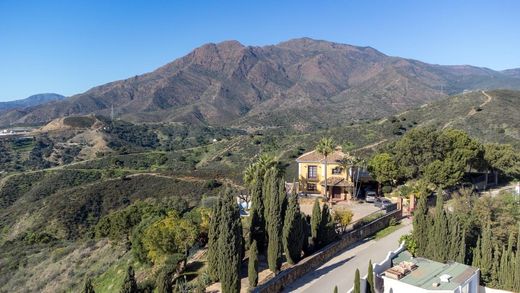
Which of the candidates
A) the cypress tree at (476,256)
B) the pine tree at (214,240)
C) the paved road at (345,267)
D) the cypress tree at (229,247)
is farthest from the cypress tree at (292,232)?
the cypress tree at (476,256)

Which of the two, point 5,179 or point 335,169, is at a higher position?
point 335,169

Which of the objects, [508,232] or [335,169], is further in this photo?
[335,169]

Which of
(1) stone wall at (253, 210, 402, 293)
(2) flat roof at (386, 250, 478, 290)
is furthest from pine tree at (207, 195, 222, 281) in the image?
(2) flat roof at (386, 250, 478, 290)

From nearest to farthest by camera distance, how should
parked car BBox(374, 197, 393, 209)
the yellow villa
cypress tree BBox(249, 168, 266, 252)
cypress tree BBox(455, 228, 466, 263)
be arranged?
cypress tree BBox(455, 228, 466, 263), cypress tree BBox(249, 168, 266, 252), parked car BBox(374, 197, 393, 209), the yellow villa

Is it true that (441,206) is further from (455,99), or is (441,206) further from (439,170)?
(455,99)

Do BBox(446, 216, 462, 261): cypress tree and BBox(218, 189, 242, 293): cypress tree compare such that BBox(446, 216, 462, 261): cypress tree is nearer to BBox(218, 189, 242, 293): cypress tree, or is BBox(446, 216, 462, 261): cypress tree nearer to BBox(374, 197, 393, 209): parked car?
BBox(218, 189, 242, 293): cypress tree

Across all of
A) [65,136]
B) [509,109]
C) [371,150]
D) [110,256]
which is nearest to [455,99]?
[509,109]
